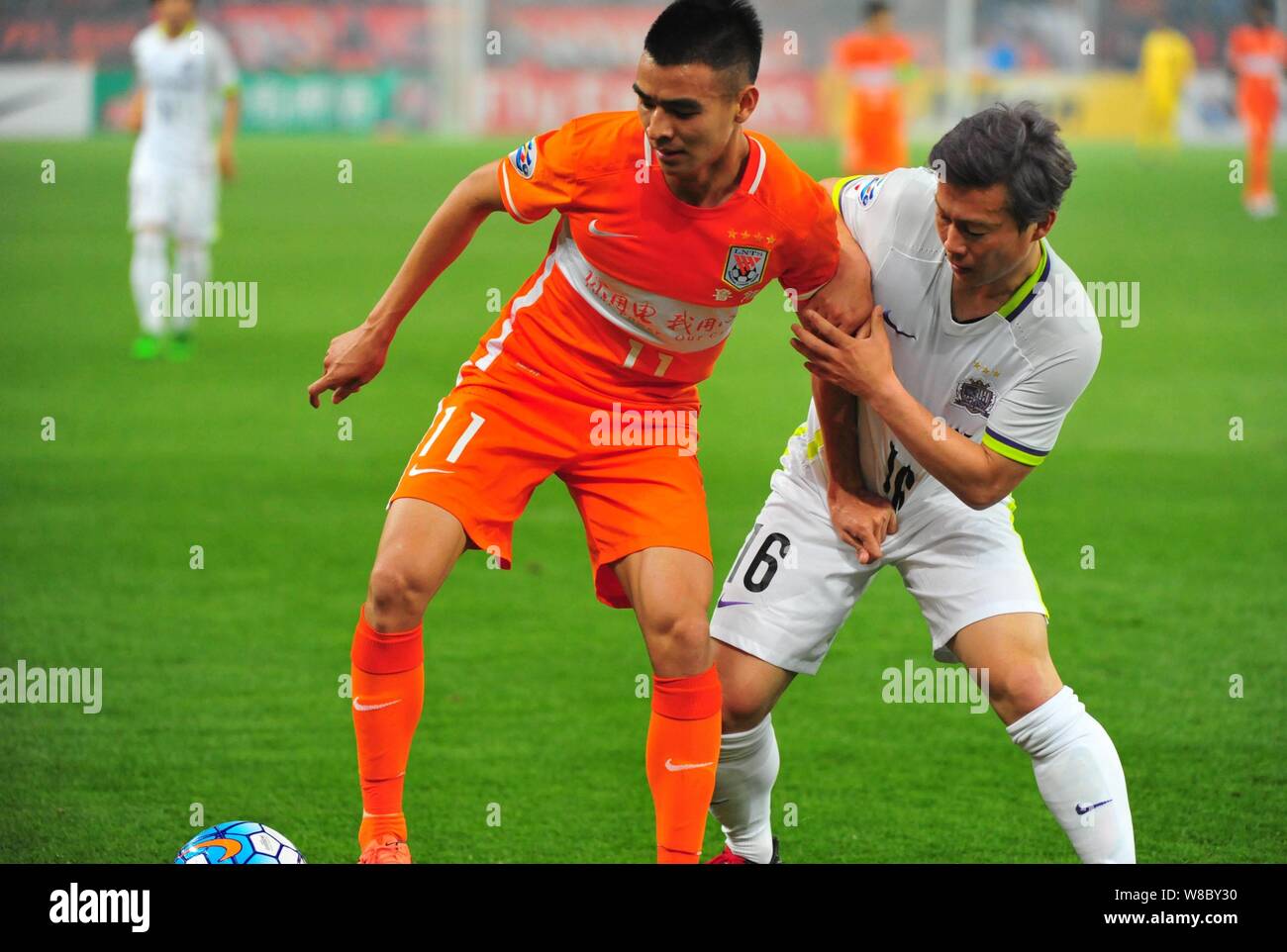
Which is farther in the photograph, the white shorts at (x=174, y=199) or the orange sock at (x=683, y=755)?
the white shorts at (x=174, y=199)

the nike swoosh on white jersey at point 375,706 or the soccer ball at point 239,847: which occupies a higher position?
the nike swoosh on white jersey at point 375,706

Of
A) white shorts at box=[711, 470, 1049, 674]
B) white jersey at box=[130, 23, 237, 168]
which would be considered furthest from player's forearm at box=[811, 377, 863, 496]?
white jersey at box=[130, 23, 237, 168]

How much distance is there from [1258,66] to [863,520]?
2161 centimetres

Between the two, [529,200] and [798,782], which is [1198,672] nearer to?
[798,782]

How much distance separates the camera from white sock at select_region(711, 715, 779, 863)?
4285mm

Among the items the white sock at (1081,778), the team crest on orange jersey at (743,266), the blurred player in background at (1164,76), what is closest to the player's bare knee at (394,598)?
the team crest on orange jersey at (743,266)

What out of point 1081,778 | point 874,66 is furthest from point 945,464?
point 874,66

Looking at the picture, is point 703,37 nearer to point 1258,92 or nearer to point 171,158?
point 171,158

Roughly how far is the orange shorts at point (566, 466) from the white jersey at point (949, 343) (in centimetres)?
50

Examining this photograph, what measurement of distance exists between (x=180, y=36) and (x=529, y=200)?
30.4ft

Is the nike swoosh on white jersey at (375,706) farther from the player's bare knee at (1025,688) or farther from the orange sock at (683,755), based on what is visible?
the player's bare knee at (1025,688)

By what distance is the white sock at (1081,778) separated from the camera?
387 cm

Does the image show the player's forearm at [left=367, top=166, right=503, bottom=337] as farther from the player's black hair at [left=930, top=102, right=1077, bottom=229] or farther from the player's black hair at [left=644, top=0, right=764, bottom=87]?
the player's black hair at [left=930, top=102, right=1077, bottom=229]

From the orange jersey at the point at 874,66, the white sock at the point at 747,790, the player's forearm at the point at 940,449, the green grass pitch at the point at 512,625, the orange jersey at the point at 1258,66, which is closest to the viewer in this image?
the player's forearm at the point at 940,449
